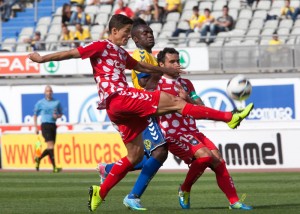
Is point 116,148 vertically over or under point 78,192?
under

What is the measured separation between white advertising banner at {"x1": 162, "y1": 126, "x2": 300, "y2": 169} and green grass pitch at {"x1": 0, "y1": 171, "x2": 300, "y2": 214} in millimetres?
2864

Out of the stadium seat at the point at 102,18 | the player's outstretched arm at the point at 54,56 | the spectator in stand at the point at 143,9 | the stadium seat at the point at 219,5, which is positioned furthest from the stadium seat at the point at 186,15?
the player's outstretched arm at the point at 54,56

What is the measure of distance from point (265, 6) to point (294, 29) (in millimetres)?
1678

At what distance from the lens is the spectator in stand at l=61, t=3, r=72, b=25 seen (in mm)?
33469

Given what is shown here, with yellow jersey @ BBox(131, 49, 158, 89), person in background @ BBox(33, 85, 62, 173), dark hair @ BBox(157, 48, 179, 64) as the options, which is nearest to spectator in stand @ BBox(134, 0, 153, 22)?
person in background @ BBox(33, 85, 62, 173)

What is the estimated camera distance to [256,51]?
29281mm

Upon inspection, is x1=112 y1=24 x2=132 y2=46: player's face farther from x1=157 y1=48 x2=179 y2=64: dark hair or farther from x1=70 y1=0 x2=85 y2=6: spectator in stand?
x1=70 y1=0 x2=85 y2=6: spectator in stand

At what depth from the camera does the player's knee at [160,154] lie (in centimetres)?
1227

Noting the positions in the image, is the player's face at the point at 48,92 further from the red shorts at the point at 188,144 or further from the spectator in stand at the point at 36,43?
the red shorts at the point at 188,144

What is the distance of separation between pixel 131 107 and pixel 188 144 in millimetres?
1367

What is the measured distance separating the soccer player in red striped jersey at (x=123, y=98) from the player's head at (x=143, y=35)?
1.09m

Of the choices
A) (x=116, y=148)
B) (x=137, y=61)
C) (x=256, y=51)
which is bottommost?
(x=116, y=148)

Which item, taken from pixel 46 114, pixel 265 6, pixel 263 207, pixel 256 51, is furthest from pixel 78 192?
pixel 265 6

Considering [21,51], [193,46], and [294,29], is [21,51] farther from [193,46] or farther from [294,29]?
[294,29]
